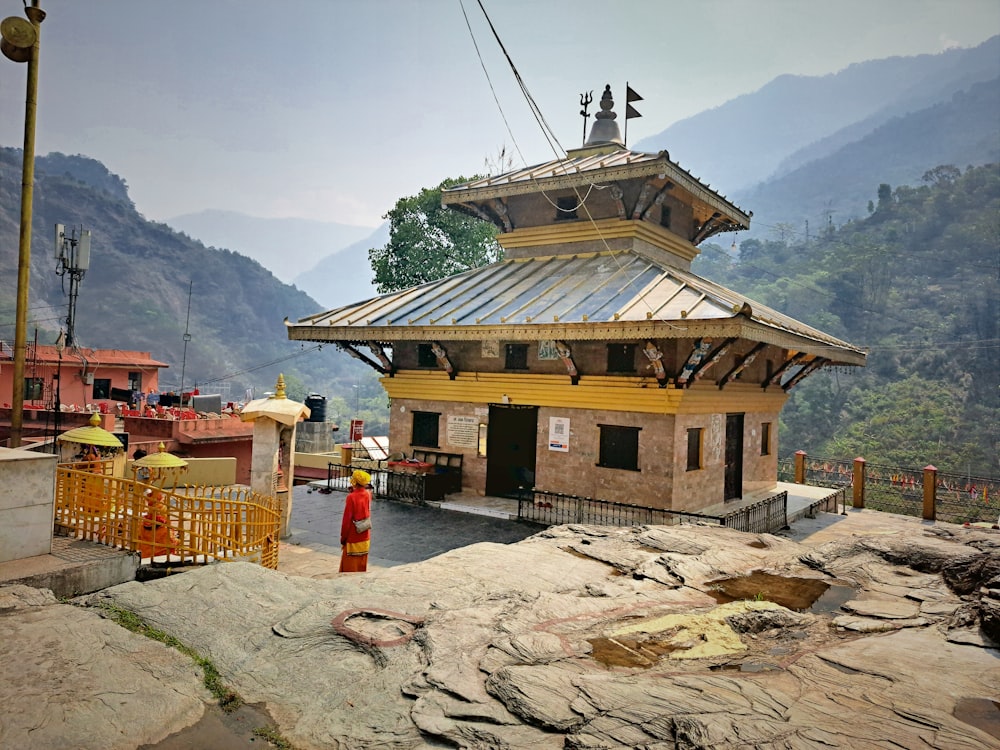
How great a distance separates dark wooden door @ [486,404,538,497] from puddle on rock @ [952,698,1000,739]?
13.6 m

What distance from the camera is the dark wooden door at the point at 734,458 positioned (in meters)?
18.8

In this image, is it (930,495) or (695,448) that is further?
(930,495)

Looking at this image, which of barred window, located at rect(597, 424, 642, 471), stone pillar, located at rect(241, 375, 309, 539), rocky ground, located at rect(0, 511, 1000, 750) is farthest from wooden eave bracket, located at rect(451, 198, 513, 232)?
rocky ground, located at rect(0, 511, 1000, 750)

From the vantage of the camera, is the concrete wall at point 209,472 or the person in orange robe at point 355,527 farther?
the concrete wall at point 209,472

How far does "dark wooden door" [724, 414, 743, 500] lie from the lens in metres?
18.8

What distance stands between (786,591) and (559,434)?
8.50 metres

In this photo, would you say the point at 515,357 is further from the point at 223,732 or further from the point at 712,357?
the point at 223,732

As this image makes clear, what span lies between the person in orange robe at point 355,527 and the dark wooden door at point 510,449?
344 inches

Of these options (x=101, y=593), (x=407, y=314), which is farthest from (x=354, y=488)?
(x=407, y=314)

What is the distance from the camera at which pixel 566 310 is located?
52.4ft

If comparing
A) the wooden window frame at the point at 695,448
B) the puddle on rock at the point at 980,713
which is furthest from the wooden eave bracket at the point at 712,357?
the puddle on rock at the point at 980,713

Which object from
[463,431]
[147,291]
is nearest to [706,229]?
[463,431]

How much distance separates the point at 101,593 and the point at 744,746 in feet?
22.8

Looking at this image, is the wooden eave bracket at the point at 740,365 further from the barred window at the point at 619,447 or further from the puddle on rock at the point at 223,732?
the puddle on rock at the point at 223,732
